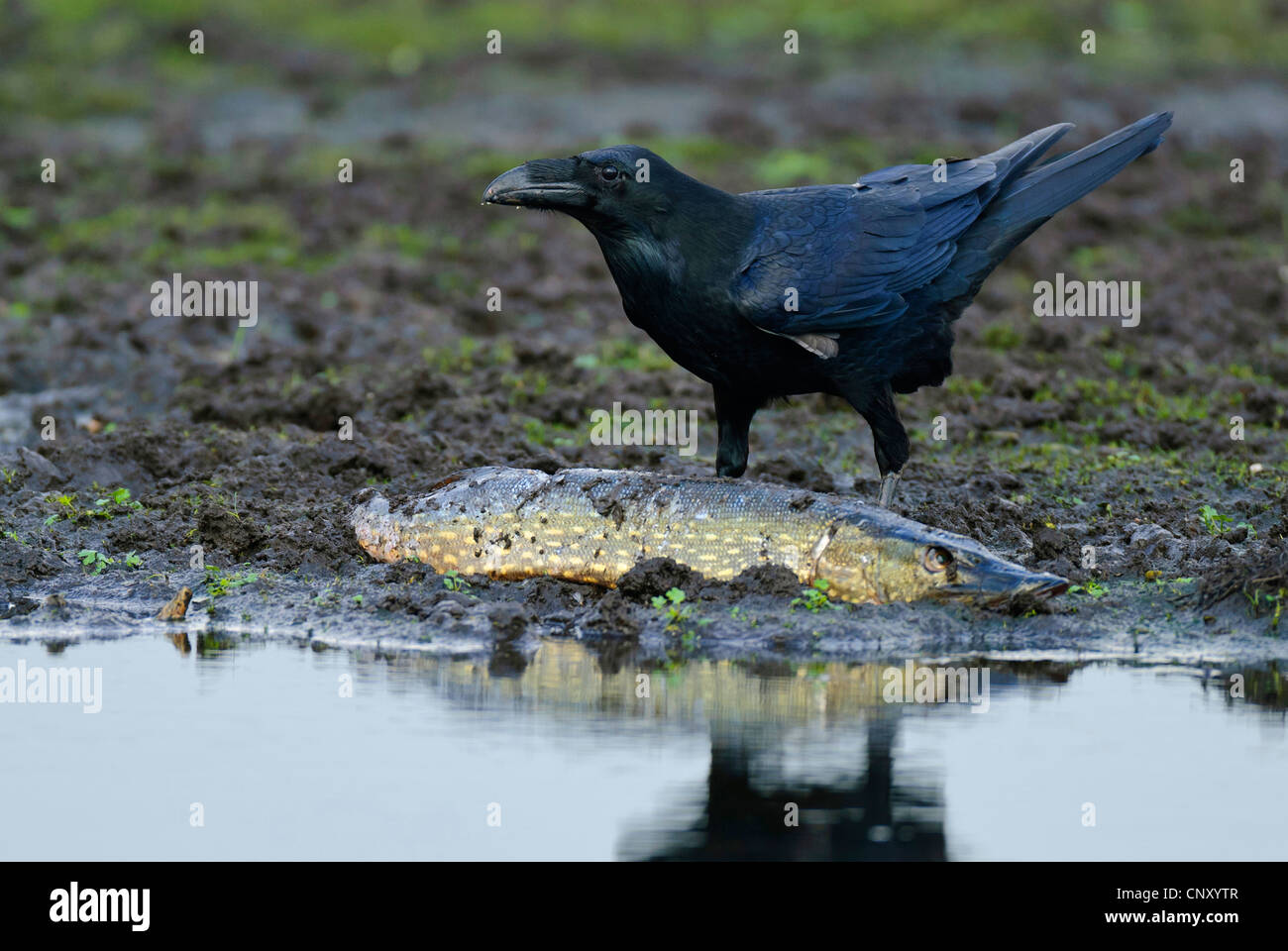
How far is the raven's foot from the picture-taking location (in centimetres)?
917

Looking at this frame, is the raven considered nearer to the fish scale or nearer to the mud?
the fish scale

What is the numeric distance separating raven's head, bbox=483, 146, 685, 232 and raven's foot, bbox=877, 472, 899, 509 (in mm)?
1716

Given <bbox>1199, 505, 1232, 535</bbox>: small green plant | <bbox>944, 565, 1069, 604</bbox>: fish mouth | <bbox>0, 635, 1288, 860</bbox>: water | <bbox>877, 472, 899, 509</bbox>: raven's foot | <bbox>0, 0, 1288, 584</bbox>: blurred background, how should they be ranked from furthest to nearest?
1. <bbox>0, 0, 1288, 584</bbox>: blurred background
2. <bbox>1199, 505, 1232, 535</bbox>: small green plant
3. <bbox>877, 472, 899, 509</bbox>: raven's foot
4. <bbox>944, 565, 1069, 604</bbox>: fish mouth
5. <bbox>0, 635, 1288, 860</bbox>: water

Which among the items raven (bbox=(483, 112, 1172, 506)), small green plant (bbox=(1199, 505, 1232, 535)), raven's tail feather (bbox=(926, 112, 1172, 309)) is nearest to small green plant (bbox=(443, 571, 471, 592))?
raven (bbox=(483, 112, 1172, 506))

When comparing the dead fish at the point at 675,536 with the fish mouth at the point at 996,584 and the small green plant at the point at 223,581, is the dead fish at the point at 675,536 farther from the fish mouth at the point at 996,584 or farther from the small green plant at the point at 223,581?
the small green plant at the point at 223,581

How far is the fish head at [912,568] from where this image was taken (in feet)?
26.3

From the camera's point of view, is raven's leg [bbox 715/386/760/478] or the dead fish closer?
the dead fish

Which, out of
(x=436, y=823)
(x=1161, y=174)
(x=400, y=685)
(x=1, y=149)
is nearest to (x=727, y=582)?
(x=400, y=685)

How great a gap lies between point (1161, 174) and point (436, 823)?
14.6m

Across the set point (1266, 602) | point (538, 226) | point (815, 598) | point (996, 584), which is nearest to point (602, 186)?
point (815, 598)

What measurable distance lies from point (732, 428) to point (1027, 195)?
6.03 ft

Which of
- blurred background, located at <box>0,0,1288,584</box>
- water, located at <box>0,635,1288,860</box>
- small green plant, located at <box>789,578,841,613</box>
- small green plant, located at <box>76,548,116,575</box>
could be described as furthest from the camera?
blurred background, located at <box>0,0,1288,584</box>

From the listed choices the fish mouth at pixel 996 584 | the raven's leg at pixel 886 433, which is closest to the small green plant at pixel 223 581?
the raven's leg at pixel 886 433

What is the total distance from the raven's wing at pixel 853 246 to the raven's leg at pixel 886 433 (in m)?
0.40
